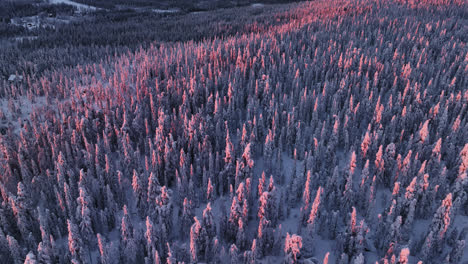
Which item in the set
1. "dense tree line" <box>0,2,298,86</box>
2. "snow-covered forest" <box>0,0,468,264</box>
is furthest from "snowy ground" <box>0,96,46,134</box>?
"dense tree line" <box>0,2,298,86</box>

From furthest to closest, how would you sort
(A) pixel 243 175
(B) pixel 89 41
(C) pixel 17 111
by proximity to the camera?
(B) pixel 89 41 → (C) pixel 17 111 → (A) pixel 243 175

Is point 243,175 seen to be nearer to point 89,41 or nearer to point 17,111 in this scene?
point 17,111

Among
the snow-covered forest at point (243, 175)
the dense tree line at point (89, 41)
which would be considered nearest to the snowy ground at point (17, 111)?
the snow-covered forest at point (243, 175)

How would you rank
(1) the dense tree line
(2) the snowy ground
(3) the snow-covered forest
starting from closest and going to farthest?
(3) the snow-covered forest → (2) the snowy ground → (1) the dense tree line

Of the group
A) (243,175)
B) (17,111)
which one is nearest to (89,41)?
(17,111)

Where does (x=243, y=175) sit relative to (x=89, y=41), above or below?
below

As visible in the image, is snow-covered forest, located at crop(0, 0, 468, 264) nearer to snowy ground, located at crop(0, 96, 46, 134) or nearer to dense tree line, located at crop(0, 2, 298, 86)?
snowy ground, located at crop(0, 96, 46, 134)

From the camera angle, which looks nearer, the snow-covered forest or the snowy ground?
the snow-covered forest

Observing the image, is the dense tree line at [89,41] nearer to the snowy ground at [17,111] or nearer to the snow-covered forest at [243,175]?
the snowy ground at [17,111]
